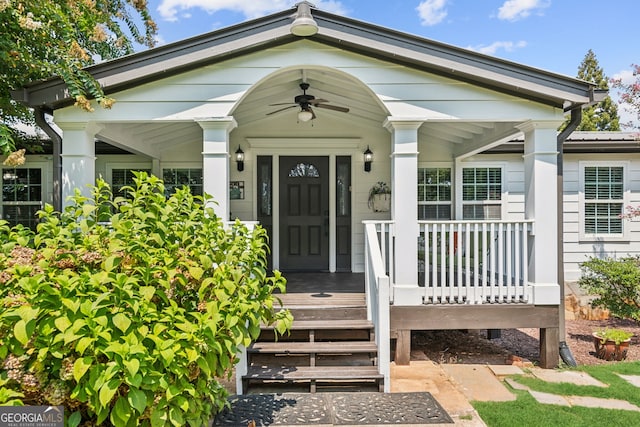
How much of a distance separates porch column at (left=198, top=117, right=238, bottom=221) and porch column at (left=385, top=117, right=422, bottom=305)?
5.85 feet

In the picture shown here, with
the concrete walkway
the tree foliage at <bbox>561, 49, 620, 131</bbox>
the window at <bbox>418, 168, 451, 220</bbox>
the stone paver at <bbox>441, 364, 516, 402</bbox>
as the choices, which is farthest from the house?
the tree foliage at <bbox>561, 49, 620, 131</bbox>

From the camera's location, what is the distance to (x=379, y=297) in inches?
148

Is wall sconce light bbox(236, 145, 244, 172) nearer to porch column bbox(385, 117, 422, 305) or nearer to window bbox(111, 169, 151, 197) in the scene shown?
window bbox(111, 169, 151, 197)

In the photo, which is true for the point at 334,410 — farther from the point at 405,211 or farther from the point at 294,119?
the point at 294,119

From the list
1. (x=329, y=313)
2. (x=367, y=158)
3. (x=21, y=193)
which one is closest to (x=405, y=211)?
(x=329, y=313)

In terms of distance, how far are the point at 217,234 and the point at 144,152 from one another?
4.29 m

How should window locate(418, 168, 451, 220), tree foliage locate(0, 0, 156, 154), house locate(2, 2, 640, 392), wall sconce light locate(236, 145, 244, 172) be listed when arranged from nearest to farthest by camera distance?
tree foliage locate(0, 0, 156, 154) → house locate(2, 2, 640, 392) → wall sconce light locate(236, 145, 244, 172) → window locate(418, 168, 451, 220)

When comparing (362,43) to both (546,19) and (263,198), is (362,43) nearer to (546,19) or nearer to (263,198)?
(263,198)

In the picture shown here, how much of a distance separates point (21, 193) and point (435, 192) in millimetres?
7181

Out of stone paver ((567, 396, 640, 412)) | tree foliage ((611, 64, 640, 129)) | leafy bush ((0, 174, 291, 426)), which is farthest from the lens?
tree foliage ((611, 64, 640, 129))

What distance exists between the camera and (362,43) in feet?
13.8

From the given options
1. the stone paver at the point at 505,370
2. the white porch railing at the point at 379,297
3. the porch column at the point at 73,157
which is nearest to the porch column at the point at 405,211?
the white porch railing at the point at 379,297

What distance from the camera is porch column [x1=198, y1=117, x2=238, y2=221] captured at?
4.25m

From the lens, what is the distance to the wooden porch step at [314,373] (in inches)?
141
